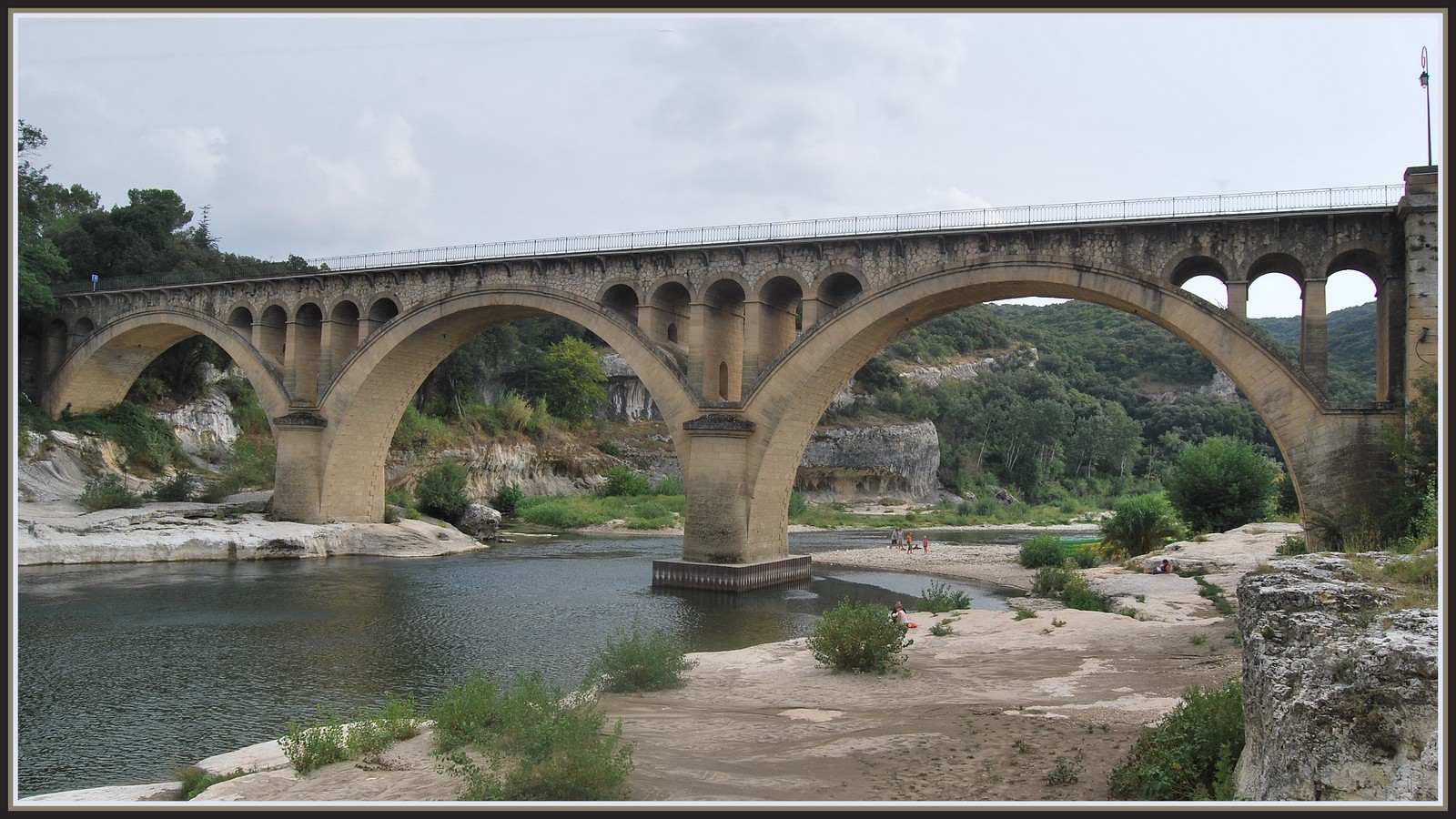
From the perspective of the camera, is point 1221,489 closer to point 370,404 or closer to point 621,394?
point 370,404

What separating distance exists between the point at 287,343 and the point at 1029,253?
23.6 meters

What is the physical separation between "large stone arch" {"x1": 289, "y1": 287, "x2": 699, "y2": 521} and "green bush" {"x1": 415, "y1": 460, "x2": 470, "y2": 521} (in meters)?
3.40

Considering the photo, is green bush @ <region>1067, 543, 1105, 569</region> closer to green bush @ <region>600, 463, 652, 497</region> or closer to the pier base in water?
the pier base in water

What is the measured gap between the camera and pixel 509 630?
17672 mm

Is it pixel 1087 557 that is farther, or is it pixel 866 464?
pixel 866 464

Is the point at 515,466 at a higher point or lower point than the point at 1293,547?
higher

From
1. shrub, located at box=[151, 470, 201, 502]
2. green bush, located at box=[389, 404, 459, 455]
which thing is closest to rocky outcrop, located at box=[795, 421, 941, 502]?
green bush, located at box=[389, 404, 459, 455]

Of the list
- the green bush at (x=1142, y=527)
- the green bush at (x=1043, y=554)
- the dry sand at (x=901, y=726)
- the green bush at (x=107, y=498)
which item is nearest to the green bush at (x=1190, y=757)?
the dry sand at (x=901, y=726)

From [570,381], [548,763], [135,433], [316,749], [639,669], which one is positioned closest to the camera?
[548,763]

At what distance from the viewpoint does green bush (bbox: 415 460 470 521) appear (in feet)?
120

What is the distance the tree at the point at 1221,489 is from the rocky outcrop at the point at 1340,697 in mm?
24856

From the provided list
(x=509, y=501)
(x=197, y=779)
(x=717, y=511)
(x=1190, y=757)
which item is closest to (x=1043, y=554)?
(x=717, y=511)

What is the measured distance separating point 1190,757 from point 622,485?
4498 centimetres

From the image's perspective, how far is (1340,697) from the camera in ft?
16.1
